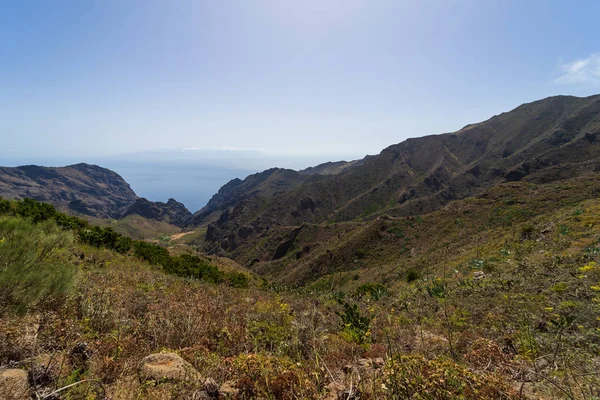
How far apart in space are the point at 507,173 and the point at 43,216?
288ft

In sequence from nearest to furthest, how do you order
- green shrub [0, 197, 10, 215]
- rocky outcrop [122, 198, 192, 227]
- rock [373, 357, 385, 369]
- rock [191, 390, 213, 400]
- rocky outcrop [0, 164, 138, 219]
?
rock [191, 390, 213, 400] → rock [373, 357, 385, 369] → green shrub [0, 197, 10, 215] → rocky outcrop [0, 164, 138, 219] → rocky outcrop [122, 198, 192, 227]

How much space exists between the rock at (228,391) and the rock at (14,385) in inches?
60.0

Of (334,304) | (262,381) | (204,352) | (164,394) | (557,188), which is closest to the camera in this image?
(164,394)

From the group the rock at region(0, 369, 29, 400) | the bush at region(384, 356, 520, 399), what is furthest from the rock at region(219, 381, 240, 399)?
the rock at region(0, 369, 29, 400)

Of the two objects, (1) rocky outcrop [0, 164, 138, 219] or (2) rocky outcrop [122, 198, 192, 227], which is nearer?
(1) rocky outcrop [0, 164, 138, 219]

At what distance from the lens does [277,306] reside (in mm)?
5895

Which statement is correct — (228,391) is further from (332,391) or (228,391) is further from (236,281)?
(236,281)

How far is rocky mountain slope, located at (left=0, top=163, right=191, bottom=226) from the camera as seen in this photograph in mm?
144500

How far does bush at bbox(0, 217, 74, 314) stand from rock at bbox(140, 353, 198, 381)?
6.45 feet

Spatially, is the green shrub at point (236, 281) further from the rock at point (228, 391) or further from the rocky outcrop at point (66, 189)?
the rocky outcrop at point (66, 189)

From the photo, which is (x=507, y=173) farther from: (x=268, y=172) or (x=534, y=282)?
(x=268, y=172)

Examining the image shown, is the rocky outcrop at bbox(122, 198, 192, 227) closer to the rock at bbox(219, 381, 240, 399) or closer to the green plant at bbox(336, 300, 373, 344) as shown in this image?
the green plant at bbox(336, 300, 373, 344)

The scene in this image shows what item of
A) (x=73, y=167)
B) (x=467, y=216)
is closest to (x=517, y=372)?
(x=467, y=216)

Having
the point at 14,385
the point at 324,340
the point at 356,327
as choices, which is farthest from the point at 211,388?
the point at 356,327
